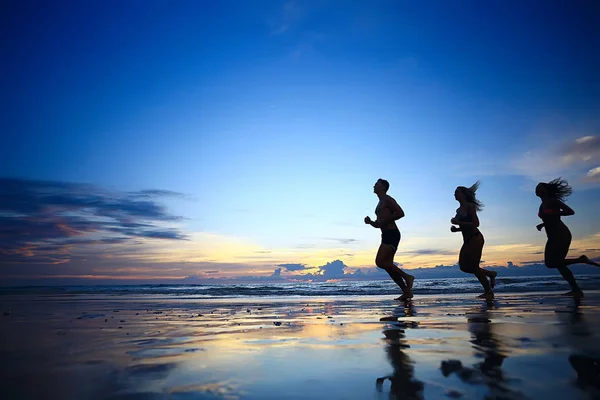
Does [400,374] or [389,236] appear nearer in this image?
[400,374]

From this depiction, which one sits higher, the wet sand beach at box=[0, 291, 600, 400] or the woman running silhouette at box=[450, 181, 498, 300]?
the woman running silhouette at box=[450, 181, 498, 300]

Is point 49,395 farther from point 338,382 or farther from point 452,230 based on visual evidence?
point 452,230

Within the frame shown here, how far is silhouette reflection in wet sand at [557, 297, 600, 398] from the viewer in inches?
69.1

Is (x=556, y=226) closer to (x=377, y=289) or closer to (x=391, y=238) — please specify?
(x=391, y=238)

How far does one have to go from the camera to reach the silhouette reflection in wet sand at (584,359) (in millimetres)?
1756

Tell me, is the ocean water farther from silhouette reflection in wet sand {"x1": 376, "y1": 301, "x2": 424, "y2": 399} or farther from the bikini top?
silhouette reflection in wet sand {"x1": 376, "y1": 301, "x2": 424, "y2": 399}

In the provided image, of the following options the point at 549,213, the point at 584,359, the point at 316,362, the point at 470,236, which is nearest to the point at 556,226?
the point at 549,213

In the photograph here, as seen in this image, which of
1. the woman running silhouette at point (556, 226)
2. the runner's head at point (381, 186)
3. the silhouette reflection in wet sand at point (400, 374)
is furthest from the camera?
the runner's head at point (381, 186)

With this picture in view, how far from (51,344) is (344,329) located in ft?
8.66

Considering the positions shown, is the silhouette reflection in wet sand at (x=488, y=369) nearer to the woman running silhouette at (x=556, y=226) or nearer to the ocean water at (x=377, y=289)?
the woman running silhouette at (x=556, y=226)

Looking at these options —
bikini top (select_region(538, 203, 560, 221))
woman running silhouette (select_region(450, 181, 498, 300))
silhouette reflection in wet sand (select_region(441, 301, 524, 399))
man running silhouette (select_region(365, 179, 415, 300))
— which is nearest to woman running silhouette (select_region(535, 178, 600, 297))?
bikini top (select_region(538, 203, 560, 221))

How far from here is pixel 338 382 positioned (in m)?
1.97

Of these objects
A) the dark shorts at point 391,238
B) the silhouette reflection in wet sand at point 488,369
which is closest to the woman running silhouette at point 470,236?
the dark shorts at point 391,238

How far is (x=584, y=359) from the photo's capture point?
7.50 feet
